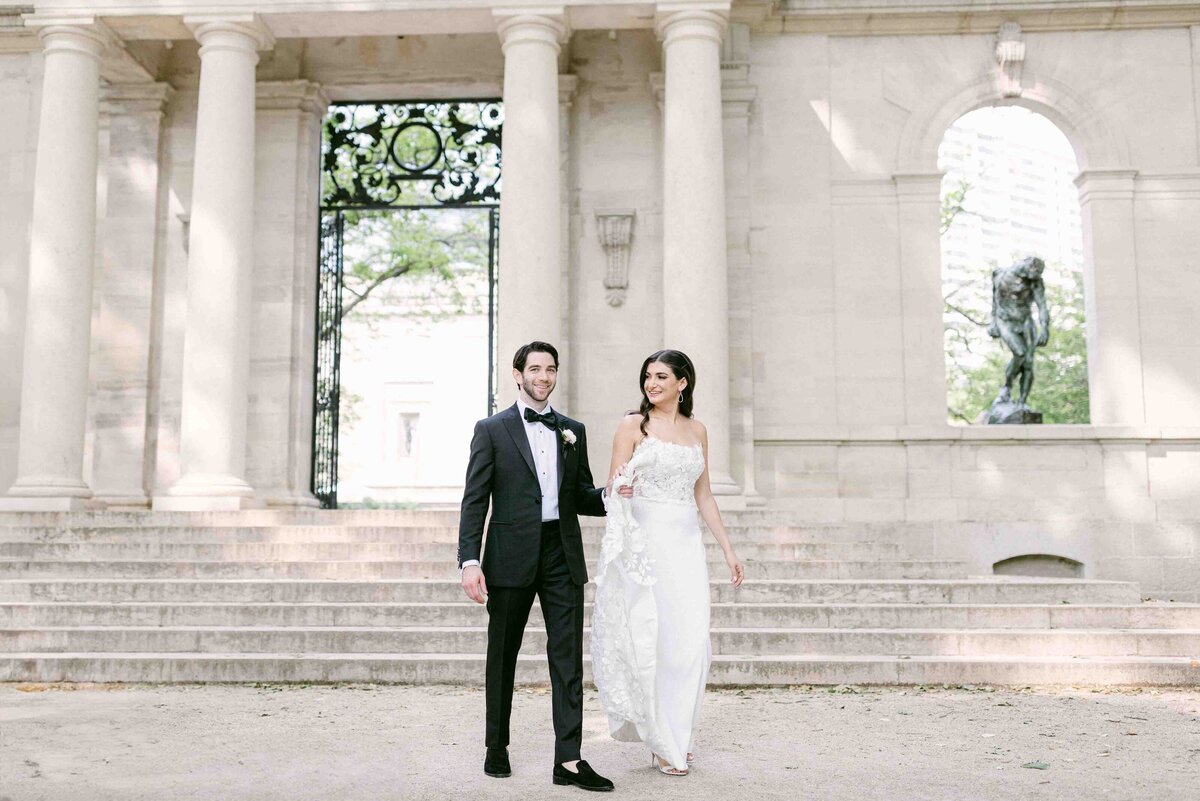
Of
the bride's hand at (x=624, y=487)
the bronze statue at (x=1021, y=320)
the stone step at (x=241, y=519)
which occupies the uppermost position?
the bronze statue at (x=1021, y=320)

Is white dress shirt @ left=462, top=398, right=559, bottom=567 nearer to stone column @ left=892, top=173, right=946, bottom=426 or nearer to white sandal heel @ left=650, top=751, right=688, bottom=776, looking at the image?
white sandal heel @ left=650, top=751, right=688, bottom=776

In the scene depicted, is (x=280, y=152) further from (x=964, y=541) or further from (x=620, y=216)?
(x=964, y=541)

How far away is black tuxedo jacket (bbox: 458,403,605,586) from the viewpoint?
564 centimetres

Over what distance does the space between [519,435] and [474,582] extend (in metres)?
0.85

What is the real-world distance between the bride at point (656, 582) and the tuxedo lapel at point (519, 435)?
1.68ft

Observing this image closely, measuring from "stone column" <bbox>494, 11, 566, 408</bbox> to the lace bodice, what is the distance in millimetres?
8393

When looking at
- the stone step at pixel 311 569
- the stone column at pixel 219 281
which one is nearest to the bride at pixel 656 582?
the stone step at pixel 311 569

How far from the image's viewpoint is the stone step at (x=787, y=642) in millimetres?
9305

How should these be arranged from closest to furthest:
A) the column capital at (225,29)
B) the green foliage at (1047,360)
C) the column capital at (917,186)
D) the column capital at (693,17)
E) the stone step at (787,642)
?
the stone step at (787,642), the column capital at (693,17), the column capital at (225,29), the column capital at (917,186), the green foliage at (1047,360)

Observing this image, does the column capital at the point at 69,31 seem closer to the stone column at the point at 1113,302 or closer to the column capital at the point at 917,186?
the column capital at the point at 917,186

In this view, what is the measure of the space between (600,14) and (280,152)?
5.73 m

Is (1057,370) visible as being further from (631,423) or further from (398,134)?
(631,423)

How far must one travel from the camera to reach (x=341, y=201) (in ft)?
62.6

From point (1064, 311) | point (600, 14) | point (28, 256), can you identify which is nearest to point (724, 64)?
point (600, 14)
